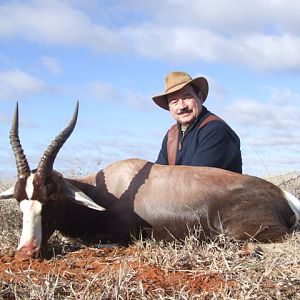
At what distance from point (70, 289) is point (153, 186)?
2153 millimetres

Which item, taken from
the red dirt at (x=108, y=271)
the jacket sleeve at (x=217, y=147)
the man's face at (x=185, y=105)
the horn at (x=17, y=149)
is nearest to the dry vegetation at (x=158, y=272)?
the red dirt at (x=108, y=271)

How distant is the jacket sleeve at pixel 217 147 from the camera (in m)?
5.92

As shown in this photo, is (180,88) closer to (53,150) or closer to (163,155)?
(163,155)

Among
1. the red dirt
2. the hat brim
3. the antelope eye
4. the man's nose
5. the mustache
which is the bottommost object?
the red dirt

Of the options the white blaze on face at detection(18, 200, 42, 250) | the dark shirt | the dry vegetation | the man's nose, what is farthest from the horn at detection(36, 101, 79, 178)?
the man's nose

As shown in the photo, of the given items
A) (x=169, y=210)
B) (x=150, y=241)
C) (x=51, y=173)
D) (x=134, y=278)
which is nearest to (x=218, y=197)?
(x=169, y=210)

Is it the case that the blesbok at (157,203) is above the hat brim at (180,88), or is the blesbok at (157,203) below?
below

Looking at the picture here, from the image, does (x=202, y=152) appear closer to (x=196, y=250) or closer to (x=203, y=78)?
(x=203, y=78)

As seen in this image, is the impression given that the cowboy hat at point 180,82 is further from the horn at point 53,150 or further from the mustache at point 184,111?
the horn at point 53,150

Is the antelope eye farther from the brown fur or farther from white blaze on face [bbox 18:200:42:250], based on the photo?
the brown fur

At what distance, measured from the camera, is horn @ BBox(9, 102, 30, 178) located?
4774 mm

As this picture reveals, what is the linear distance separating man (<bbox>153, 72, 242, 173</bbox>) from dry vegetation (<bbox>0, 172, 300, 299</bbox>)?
136 cm

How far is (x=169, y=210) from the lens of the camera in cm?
515

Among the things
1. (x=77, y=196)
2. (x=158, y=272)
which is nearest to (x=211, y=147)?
(x=77, y=196)
